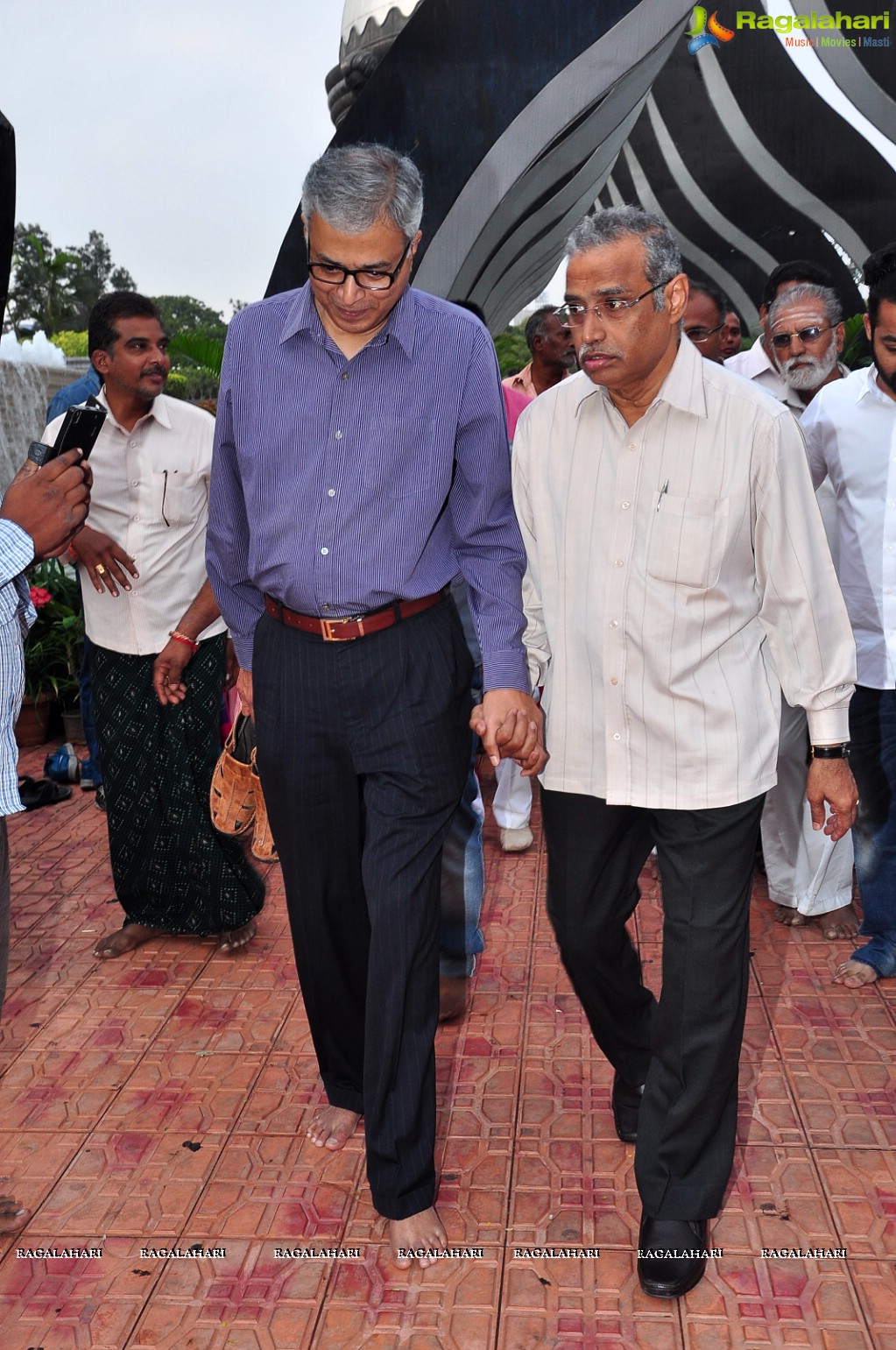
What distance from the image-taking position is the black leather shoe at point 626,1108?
2936 millimetres

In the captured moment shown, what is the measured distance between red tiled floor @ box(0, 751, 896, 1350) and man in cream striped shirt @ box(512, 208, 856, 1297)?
24 centimetres

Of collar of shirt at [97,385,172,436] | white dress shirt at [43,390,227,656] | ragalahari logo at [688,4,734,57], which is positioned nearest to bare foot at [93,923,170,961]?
white dress shirt at [43,390,227,656]

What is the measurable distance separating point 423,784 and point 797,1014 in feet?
5.39

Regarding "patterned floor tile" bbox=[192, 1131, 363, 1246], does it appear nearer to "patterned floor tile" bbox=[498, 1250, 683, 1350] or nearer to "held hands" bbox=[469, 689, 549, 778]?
"patterned floor tile" bbox=[498, 1250, 683, 1350]

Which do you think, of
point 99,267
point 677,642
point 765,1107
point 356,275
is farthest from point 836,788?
point 99,267

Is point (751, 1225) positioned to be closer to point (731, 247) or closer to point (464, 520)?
point (464, 520)

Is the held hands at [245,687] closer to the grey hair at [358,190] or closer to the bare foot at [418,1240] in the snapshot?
the grey hair at [358,190]

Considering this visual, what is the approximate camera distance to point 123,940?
13.9 ft

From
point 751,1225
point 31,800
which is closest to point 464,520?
point 751,1225

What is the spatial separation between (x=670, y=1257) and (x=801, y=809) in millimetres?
2058

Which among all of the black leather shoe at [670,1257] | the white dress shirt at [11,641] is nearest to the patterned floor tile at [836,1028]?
the black leather shoe at [670,1257]

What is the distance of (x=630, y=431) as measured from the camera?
7.97ft

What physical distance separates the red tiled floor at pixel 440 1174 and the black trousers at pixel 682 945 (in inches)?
9.9

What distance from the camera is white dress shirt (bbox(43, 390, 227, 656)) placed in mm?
3930
